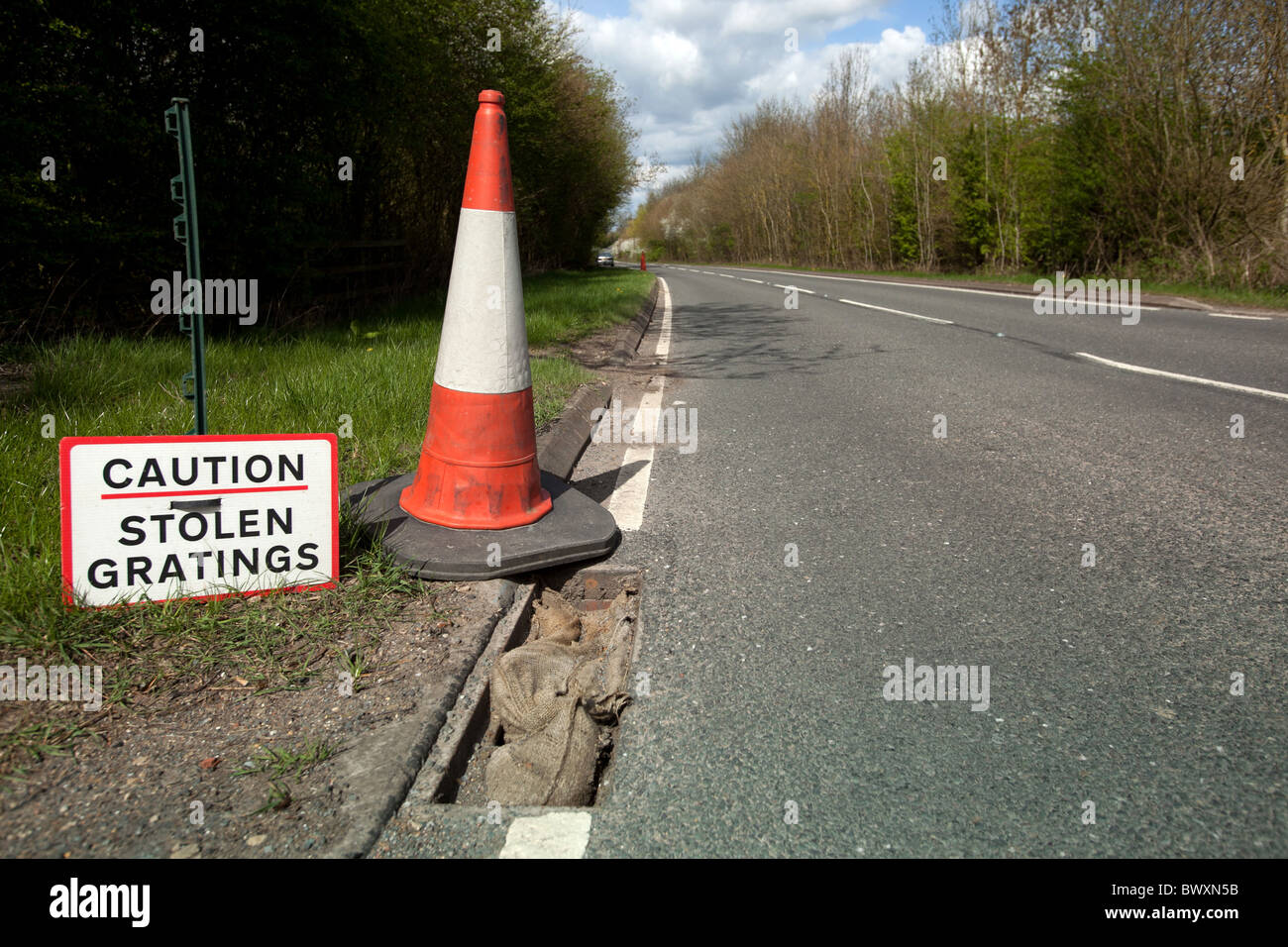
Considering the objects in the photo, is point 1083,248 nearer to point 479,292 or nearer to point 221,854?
point 479,292

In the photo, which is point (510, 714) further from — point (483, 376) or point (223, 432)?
point (223, 432)

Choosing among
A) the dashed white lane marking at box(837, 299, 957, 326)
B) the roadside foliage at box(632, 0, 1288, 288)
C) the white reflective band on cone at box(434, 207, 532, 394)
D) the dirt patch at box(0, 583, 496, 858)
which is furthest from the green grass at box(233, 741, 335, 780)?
the roadside foliage at box(632, 0, 1288, 288)

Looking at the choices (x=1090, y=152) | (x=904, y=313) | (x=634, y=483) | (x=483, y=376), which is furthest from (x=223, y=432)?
(x=1090, y=152)

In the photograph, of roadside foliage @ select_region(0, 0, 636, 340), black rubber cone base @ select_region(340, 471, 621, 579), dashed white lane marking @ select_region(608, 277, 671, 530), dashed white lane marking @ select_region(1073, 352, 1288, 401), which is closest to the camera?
black rubber cone base @ select_region(340, 471, 621, 579)

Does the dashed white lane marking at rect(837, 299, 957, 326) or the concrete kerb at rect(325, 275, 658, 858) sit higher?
the dashed white lane marking at rect(837, 299, 957, 326)

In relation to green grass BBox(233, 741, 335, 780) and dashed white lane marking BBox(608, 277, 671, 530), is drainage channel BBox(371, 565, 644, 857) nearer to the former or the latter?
green grass BBox(233, 741, 335, 780)

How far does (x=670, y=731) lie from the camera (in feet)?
6.56

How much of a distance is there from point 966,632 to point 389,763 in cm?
166

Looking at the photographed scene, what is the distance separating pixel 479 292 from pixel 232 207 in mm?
6162

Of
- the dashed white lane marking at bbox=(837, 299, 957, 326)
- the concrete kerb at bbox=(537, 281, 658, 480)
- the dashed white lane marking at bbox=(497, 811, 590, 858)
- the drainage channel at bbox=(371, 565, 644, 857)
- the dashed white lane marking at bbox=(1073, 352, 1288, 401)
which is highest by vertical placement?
the dashed white lane marking at bbox=(837, 299, 957, 326)

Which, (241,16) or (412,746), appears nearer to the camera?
(412,746)

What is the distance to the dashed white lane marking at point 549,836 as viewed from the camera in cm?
159

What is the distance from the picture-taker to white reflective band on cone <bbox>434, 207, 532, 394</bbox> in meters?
3.13
